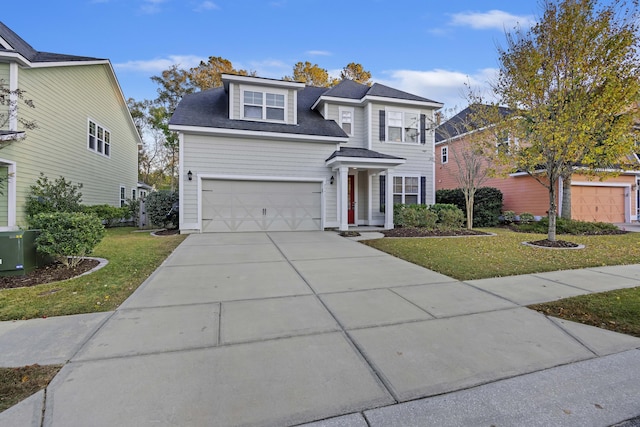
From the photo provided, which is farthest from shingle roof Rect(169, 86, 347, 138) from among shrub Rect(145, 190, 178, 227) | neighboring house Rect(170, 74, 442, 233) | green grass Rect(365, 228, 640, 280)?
green grass Rect(365, 228, 640, 280)

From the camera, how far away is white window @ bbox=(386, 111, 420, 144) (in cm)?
1455

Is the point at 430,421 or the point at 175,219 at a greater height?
the point at 175,219

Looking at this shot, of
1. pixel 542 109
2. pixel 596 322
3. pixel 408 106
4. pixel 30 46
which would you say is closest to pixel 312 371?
pixel 596 322

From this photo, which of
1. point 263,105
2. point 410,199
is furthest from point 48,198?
point 410,199

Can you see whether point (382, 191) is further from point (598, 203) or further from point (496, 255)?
point (598, 203)

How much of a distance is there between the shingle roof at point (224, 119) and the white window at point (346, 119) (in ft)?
2.20

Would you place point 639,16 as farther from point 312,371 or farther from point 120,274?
point 120,274

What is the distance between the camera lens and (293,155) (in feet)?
40.5

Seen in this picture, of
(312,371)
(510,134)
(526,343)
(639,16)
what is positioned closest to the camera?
(312,371)

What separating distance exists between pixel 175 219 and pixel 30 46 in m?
9.45

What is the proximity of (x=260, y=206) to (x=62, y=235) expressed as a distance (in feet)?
22.9

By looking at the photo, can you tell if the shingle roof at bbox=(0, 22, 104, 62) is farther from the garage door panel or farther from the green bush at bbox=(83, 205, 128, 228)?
the garage door panel

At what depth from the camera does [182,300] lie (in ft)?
13.5

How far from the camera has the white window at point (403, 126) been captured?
14.5 m
